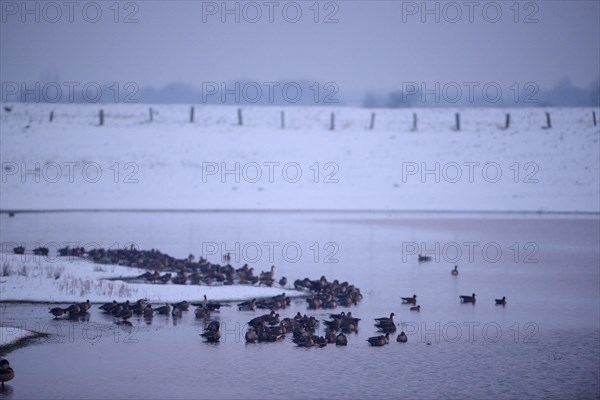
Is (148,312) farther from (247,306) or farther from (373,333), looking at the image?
(373,333)

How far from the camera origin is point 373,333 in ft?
53.9

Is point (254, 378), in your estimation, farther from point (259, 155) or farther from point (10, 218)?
point (259, 155)

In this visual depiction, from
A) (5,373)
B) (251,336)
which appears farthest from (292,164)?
(5,373)

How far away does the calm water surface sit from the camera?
41.4 feet

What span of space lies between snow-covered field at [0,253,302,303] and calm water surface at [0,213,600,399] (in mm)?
847

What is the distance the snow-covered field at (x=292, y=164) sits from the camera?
49188mm

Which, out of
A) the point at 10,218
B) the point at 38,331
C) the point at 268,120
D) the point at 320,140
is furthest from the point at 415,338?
the point at 268,120

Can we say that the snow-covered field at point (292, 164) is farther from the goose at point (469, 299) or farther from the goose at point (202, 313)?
the goose at point (202, 313)

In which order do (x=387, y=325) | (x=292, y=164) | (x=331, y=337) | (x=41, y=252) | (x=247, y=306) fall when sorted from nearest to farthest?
1. (x=331, y=337)
2. (x=387, y=325)
3. (x=247, y=306)
4. (x=41, y=252)
5. (x=292, y=164)

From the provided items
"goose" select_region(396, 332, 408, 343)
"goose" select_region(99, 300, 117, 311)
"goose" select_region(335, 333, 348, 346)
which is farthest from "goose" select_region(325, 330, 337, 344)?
"goose" select_region(99, 300, 117, 311)

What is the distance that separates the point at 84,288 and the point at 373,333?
7.54m

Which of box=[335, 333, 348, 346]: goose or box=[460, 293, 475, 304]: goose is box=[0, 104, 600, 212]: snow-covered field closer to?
box=[460, 293, 475, 304]: goose

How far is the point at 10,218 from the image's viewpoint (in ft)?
130

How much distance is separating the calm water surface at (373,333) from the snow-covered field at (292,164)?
17.0 m
